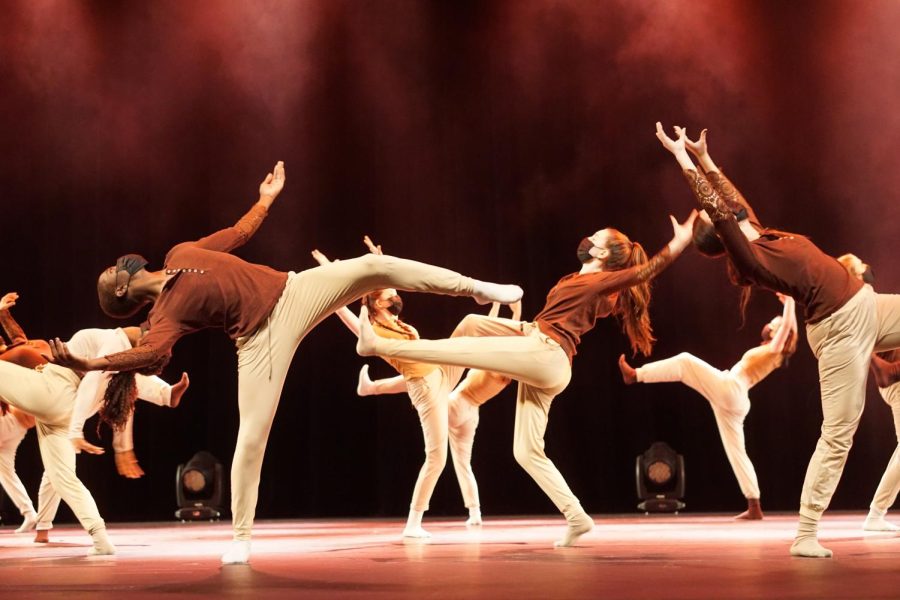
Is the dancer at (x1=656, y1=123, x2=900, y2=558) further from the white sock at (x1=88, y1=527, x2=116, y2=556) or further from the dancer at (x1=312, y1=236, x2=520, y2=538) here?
the white sock at (x1=88, y1=527, x2=116, y2=556)

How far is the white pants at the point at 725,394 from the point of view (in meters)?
6.41

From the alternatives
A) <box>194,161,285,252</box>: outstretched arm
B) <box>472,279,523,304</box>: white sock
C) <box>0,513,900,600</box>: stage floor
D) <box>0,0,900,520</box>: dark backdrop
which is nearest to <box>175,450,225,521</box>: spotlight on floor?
<box>0,0,900,520</box>: dark backdrop

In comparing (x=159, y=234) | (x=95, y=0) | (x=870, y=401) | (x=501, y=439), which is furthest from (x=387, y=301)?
(x=95, y=0)

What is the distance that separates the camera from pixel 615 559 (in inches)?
146

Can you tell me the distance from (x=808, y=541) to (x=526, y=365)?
1.29 m

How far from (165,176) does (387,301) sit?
132 inches

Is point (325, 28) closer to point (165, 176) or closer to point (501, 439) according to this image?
point (165, 176)

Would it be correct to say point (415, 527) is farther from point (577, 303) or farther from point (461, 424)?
point (577, 303)

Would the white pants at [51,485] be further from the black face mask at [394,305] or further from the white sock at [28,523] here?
the black face mask at [394,305]

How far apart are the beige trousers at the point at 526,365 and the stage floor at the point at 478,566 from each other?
1.12 ft

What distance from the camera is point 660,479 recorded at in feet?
23.8

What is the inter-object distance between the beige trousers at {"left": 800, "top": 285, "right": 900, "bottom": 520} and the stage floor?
28 centimetres

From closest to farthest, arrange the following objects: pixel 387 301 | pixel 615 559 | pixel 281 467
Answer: pixel 615 559
pixel 387 301
pixel 281 467

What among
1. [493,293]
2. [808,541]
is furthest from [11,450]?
[808,541]
